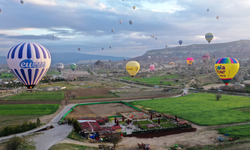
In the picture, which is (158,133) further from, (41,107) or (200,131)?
(41,107)

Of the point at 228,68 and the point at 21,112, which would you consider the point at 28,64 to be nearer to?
the point at 21,112

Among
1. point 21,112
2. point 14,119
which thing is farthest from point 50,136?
point 21,112

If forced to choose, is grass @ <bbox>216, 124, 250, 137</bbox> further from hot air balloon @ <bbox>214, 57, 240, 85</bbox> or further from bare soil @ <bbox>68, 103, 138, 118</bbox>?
hot air balloon @ <bbox>214, 57, 240, 85</bbox>

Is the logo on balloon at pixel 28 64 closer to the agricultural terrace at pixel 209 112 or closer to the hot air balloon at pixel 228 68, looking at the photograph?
the agricultural terrace at pixel 209 112

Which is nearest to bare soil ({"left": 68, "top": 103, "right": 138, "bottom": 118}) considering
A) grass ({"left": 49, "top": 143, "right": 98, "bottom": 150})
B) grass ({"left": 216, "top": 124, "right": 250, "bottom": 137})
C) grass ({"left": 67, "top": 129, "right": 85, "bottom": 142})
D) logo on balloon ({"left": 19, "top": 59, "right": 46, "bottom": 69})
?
grass ({"left": 67, "top": 129, "right": 85, "bottom": 142})

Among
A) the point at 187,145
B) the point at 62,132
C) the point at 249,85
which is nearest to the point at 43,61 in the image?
the point at 62,132

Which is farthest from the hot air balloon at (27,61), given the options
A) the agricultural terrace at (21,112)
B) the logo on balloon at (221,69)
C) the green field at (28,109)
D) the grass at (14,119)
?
the logo on balloon at (221,69)
